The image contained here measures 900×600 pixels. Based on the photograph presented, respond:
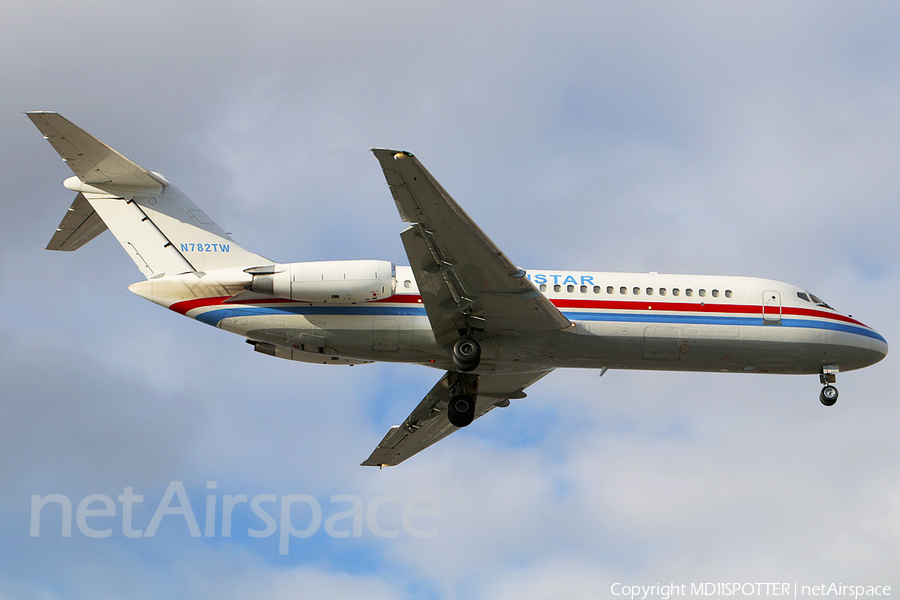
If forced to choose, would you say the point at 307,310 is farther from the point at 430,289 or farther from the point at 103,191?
the point at 103,191

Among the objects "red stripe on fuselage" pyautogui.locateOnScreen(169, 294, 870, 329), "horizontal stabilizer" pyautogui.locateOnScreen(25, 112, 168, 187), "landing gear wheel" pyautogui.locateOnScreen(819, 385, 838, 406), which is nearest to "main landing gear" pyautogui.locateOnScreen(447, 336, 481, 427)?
"red stripe on fuselage" pyautogui.locateOnScreen(169, 294, 870, 329)

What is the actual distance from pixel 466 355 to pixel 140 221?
29.5 feet

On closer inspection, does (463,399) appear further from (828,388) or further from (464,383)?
(828,388)

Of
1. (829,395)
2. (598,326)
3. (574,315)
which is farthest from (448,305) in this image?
(829,395)

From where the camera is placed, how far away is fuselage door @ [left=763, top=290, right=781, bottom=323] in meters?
25.4

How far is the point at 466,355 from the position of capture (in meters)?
23.7

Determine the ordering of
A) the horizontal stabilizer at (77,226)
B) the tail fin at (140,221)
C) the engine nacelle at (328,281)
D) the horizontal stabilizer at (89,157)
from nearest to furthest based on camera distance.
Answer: the engine nacelle at (328,281)
the horizontal stabilizer at (89,157)
the tail fin at (140,221)
the horizontal stabilizer at (77,226)

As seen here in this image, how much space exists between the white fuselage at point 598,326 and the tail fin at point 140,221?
1026mm

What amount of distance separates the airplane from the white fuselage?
3cm

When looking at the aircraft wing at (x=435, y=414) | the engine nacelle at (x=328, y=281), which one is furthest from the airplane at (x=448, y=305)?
the aircraft wing at (x=435, y=414)

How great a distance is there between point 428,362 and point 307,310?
3454 mm

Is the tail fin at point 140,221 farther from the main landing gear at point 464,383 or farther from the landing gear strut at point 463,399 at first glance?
the landing gear strut at point 463,399

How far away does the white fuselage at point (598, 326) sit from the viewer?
2380 cm

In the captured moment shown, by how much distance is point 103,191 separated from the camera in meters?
24.8
